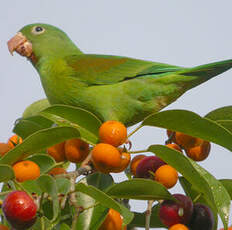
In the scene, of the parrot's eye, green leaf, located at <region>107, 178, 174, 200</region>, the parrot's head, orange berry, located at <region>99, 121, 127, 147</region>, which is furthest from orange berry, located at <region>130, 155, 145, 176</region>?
the parrot's eye

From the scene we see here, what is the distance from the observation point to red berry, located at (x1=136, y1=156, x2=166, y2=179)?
1.56m

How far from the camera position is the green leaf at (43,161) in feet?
5.03

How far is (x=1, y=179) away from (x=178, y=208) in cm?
58

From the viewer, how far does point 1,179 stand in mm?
1298

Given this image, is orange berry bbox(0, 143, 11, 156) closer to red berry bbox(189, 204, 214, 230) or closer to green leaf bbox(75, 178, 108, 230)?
green leaf bbox(75, 178, 108, 230)

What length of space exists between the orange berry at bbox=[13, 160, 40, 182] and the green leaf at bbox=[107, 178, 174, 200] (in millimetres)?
279

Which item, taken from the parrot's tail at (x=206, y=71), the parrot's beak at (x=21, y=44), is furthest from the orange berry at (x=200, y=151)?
the parrot's beak at (x=21, y=44)

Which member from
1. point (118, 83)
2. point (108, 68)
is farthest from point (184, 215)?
point (108, 68)

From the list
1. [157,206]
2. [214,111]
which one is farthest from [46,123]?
[214,111]

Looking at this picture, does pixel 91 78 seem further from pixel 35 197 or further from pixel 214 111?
pixel 35 197

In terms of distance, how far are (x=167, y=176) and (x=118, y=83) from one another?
115 cm

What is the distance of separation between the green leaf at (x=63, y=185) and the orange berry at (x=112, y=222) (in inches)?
8.4

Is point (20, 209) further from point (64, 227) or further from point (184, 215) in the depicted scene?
point (184, 215)

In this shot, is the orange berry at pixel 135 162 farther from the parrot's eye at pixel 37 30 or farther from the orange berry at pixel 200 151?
the parrot's eye at pixel 37 30
